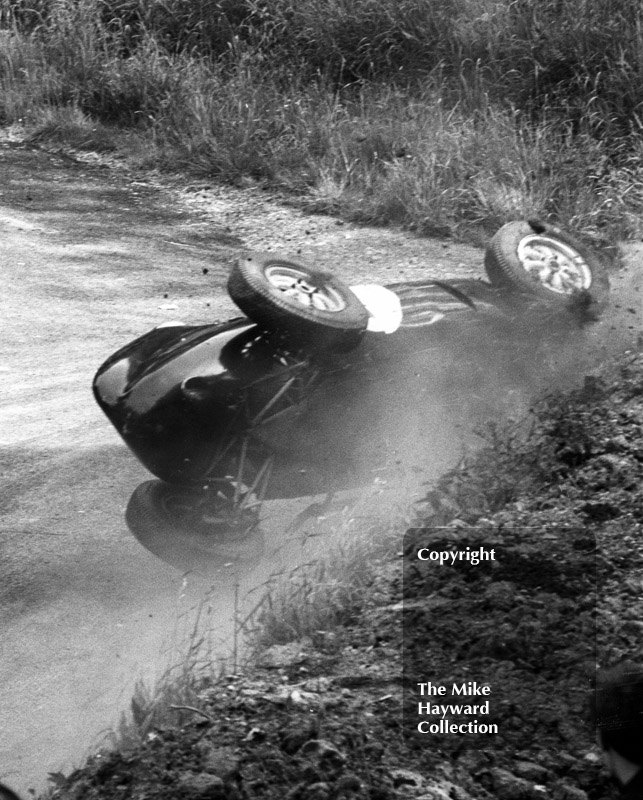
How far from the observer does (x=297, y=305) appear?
5.59 meters

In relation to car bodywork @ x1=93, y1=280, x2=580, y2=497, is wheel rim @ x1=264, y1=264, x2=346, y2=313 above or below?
above

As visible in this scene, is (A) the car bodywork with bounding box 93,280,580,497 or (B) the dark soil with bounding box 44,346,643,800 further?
(A) the car bodywork with bounding box 93,280,580,497

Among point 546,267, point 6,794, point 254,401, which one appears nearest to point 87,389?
point 254,401

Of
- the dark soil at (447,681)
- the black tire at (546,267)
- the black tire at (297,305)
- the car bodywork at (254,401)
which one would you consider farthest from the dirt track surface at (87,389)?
the black tire at (546,267)

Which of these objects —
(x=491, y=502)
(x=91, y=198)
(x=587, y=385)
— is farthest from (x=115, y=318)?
(x=491, y=502)

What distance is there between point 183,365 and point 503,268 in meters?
2.37

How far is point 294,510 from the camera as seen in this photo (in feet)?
19.5

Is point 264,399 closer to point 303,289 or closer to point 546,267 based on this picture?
point 303,289

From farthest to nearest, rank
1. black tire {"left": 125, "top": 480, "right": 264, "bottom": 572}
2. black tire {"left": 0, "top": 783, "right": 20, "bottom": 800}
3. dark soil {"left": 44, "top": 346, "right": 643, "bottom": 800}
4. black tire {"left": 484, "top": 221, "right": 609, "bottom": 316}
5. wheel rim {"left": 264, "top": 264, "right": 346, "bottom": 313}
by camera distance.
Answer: black tire {"left": 484, "top": 221, "right": 609, "bottom": 316} → wheel rim {"left": 264, "top": 264, "right": 346, "bottom": 313} → black tire {"left": 125, "top": 480, "right": 264, "bottom": 572} → black tire {"left": 0, "top": 783, "right": 20, "bottom": 800} → dark soil {"left": 44, "top": 346, "right": 643, "bottom": 800}

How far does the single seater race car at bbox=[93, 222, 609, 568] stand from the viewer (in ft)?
18.4

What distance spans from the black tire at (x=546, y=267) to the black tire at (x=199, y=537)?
7.78 ft

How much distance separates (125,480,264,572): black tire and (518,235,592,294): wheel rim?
2589 mm
